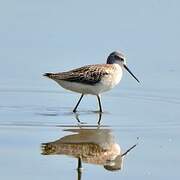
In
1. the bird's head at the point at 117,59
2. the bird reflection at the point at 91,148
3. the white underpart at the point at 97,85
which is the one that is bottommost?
the bird reflection at the point at 91,148

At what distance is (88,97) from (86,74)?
1062 mm

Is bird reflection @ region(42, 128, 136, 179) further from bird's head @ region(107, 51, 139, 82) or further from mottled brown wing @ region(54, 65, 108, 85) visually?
bird's head @ region(107, 51, 139, 82)

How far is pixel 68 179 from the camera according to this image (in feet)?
27.0

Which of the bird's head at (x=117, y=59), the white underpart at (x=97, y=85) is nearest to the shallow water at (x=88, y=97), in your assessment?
the white underpart at (x=97, y=85)

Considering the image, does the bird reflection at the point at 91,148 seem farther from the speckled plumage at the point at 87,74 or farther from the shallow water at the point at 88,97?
the speckled plumage at the point at 87,74

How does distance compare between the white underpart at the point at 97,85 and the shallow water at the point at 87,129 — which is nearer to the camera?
the shallow water at the point at 87,129

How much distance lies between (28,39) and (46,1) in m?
2.20

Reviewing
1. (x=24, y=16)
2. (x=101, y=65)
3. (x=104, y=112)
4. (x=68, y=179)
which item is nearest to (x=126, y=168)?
(x=68, y=179)

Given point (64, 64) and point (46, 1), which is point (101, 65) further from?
point (46, 1)

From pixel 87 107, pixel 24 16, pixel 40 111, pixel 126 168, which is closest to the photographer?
pixel 126 168

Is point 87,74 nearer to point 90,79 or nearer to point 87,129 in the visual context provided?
point 90,79

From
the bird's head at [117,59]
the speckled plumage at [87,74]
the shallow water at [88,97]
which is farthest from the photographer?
the bird's head at [117,59]

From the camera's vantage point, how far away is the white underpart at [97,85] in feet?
39.7

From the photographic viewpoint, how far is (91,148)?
9.68 metres
